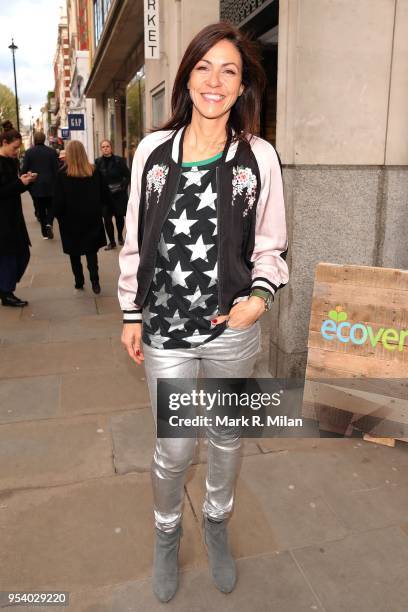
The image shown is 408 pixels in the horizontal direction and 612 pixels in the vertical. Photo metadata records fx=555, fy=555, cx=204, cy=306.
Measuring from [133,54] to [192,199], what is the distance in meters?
15.0

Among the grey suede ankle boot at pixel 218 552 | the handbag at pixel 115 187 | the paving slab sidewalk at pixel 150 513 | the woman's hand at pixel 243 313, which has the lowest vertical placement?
the paving slab sidewalk at pixel 150 513

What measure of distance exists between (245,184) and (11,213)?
5145 millimetres

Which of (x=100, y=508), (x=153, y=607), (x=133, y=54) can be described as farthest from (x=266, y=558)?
(x=133, y=54)

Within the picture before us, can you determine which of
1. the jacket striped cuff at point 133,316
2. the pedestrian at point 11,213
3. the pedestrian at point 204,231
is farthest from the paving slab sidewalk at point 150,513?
the pedestrian at point 11,213

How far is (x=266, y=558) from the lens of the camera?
2.58 meters

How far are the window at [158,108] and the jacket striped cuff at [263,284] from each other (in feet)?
23.1

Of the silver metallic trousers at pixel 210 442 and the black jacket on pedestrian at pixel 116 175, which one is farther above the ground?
the black jacket on pedestrian at pixel 116 175

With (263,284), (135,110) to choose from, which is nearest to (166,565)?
(263,284)

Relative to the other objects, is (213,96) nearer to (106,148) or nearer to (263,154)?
(263,154)

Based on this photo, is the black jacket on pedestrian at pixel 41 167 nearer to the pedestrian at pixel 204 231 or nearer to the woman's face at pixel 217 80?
the pedestrian at pixel 204 231

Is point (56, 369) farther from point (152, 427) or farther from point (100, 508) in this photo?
point (100, 508)

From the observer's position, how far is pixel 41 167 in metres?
12.2

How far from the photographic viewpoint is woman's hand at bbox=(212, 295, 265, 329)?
6.66ft

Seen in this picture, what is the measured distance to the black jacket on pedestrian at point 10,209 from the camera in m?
6.36
